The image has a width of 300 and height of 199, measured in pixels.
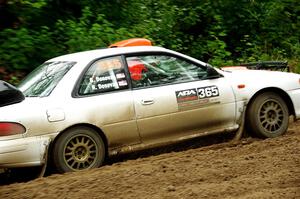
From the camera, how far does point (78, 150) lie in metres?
6.41

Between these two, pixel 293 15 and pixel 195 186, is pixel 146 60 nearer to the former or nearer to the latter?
pixel 195 186

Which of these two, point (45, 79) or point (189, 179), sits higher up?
point (45, 79)

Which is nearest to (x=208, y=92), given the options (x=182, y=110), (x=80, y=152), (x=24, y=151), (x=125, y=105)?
(x=182, y=110)

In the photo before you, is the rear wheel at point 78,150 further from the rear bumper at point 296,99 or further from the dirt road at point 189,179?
the rear bumper at point 296,99

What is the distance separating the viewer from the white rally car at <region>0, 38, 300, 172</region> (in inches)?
243

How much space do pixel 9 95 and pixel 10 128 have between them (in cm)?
42

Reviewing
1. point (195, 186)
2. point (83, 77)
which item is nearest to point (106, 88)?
point (83, 77)

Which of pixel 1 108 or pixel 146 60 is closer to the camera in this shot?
pixel 1 108

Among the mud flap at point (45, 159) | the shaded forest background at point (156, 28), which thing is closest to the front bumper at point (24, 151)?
the mud flap at point (45, 159)

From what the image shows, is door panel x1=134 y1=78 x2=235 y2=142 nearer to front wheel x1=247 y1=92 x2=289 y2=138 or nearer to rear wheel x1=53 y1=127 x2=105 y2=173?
front wheel x1=247 y1=92 x2=289 y2=138

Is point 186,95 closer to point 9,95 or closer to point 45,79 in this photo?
point 45,79

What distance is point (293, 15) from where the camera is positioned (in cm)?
1684

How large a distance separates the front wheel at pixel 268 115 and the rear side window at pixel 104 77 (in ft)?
6.20

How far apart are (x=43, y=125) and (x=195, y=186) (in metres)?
2.00
